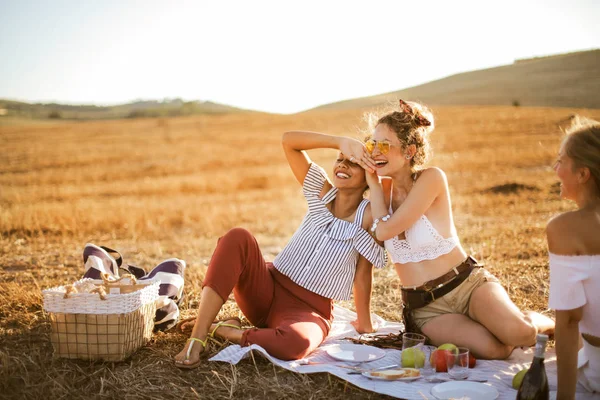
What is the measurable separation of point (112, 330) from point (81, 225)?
749 centimetres

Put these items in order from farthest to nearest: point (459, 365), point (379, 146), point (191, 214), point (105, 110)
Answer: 1. point (105, 110)
2. point (191, 214)
3. point (379, 146)
4. point (459, 365)

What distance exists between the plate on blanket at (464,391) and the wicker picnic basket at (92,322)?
90.3 inches

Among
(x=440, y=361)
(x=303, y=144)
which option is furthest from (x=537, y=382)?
(x=303, y=144)

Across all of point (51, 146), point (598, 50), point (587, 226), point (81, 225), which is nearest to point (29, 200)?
point (81, 225)

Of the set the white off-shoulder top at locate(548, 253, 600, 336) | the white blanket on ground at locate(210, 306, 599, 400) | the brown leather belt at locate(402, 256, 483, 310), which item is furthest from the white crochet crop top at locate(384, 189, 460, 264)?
the white off-shoulder top at locate(548, 253, 600, 336)

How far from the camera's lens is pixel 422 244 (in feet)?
14.4

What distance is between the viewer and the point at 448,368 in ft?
12.7

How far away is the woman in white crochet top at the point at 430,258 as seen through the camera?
13.9 feet

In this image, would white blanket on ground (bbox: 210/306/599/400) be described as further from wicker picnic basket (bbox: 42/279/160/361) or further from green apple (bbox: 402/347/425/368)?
wicker picnic basket (bbox: 42/279/160/361)

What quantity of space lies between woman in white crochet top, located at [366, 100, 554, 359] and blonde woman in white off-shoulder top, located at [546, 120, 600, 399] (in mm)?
921

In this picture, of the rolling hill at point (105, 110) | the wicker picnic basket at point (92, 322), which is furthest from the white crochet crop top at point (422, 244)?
the rolling hill at point (105, 110)

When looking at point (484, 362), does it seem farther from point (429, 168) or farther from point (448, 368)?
point (429, 168)

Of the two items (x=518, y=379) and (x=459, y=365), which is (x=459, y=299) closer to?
(x=459, y=365)

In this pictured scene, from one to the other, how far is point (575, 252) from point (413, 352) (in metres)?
1.41
